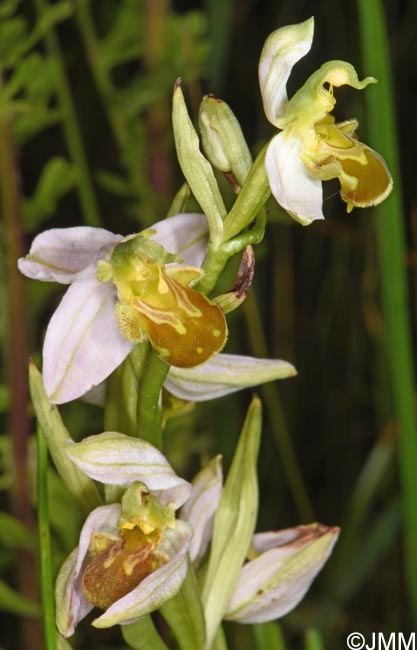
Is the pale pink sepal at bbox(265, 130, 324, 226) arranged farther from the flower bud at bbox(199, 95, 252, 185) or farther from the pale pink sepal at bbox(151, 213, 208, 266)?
the pale pink sepal at bbox(151, 213, 208, 266)

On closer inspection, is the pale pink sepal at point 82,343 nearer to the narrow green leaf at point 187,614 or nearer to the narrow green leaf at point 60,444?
the narrow green leaf at point 60,444

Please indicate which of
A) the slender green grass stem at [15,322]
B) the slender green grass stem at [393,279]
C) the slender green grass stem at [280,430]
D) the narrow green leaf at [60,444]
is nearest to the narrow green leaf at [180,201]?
the narrow green leaf at [60,444]

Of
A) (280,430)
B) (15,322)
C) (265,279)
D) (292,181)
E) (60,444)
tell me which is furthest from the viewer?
(265,279)

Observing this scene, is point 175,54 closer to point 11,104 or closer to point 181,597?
point 11,104

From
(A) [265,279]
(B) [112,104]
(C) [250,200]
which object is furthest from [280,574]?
(A) [265,279]

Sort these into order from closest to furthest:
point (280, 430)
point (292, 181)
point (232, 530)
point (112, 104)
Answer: point (292, 181), point (232, 530), point (112, 104), point (280, 430)

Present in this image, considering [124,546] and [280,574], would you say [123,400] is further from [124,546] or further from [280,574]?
[280,574]

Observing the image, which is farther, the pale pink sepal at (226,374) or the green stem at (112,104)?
the green stem at (112,104)
